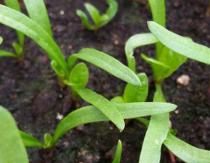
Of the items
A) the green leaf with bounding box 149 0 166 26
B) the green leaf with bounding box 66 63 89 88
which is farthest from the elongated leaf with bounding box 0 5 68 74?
the green leaf with bounding box 149 0 166 26

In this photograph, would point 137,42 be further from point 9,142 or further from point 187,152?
point 9,142

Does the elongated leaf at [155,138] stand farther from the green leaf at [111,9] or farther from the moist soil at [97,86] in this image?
the green leaf at [111,9]

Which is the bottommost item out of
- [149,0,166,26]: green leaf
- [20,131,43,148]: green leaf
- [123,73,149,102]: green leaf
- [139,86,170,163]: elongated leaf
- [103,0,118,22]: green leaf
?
[20,131,43,148]: green leaf

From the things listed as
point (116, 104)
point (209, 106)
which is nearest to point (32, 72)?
point (116, 104)

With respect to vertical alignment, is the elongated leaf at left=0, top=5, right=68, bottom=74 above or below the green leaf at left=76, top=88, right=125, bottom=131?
above

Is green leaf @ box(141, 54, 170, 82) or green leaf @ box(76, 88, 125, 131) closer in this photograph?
green leaf @ box(76, 88, 125, 131)

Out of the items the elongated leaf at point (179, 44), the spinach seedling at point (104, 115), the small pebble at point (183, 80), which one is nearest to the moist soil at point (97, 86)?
the small pebble at point (183, 80)

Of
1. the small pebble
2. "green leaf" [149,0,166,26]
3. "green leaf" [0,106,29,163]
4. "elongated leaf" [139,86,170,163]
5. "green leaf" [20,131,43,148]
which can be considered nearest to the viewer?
"green leaf" [0,106,29,163]

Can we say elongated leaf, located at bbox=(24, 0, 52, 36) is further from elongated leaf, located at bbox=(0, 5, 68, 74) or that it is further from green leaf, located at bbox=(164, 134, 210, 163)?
green leaf, located at bbox=(164, 134, 210, 163)
